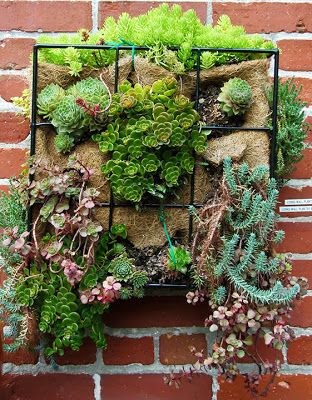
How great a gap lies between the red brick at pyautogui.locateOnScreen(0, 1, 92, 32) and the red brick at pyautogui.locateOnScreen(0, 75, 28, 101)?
0.34ft

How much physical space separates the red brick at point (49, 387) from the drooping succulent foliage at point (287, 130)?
566mm

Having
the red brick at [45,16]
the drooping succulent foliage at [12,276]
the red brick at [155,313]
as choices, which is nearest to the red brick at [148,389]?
the red brick at [155,313]

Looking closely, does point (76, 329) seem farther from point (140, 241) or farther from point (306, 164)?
point (306, 164)

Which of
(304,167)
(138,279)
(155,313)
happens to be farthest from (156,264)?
(304,167)

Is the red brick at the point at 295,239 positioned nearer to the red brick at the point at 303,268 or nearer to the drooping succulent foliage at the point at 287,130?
the red brick at the point at 303,268

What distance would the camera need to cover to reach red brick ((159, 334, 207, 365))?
125 cm

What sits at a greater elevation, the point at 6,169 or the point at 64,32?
the point at 64,32

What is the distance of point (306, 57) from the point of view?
131 cm

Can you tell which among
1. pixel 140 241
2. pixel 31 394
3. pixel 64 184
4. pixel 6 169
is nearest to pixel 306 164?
pixel 140 241

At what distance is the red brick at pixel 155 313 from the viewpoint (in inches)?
49.4

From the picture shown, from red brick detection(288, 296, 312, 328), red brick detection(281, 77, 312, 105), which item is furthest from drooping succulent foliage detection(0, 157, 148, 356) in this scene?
red brick detection(281, 77, 312, 105)

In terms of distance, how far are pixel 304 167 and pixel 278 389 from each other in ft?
1.47

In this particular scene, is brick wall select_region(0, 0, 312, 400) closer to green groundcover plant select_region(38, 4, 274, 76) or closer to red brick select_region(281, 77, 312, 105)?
red brick select_region(281, 77, 312, 105)

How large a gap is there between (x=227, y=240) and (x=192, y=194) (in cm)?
12
